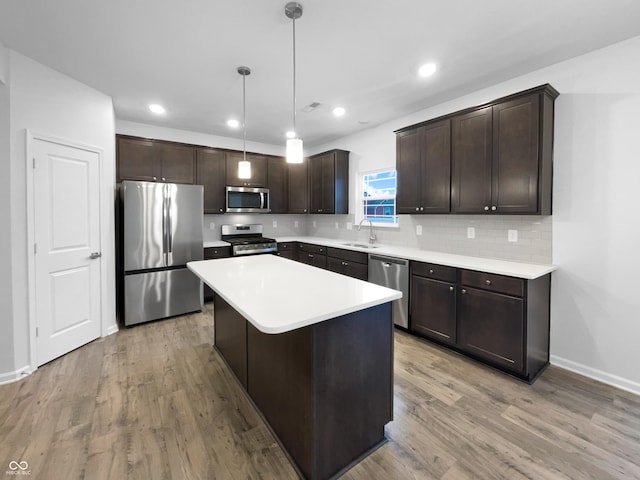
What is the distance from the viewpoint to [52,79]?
275 cm

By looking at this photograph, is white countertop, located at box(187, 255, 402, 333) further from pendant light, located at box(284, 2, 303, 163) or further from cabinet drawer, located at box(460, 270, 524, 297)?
cabinet drawer, located at box(460, 270, 524, 297)

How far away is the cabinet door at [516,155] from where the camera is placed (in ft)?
8.31

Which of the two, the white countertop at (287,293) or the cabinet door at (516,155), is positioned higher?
the cabinet door at (516,155)

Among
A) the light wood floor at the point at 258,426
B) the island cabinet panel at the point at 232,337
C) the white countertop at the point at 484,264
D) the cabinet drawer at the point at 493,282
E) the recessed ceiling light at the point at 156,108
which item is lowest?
the light wood floor at the point at 258,426

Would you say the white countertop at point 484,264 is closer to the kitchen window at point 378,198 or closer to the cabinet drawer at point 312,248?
the kitchen window at point 378,198

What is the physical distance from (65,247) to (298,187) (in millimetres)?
3547

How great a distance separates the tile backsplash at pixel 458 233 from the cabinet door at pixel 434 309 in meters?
0.67

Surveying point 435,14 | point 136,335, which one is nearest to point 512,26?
point 435,14

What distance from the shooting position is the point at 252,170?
5141mm

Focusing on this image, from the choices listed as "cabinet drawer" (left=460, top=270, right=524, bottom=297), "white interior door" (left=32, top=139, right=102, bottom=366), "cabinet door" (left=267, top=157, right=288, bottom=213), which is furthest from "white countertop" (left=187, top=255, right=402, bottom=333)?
"cabinet door" (left=267, top=157, right=288, bottom=213)

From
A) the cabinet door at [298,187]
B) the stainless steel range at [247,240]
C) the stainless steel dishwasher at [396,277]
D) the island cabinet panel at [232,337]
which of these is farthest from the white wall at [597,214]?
the stainless steel range at [247,240]

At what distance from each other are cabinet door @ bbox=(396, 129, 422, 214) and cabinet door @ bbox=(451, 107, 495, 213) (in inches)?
17.7

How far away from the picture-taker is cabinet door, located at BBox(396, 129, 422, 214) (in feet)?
11.6

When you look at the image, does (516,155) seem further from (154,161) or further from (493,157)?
(154,161)
